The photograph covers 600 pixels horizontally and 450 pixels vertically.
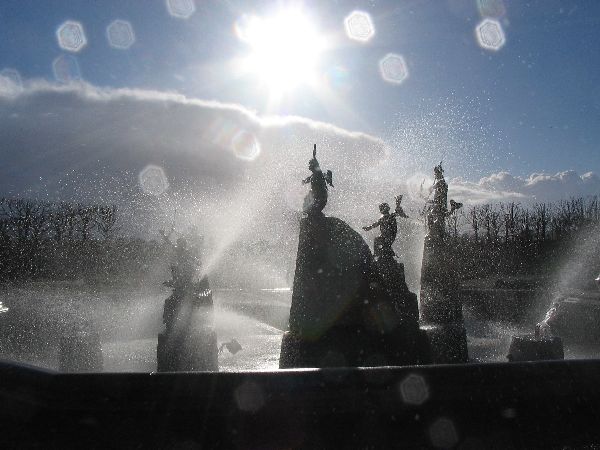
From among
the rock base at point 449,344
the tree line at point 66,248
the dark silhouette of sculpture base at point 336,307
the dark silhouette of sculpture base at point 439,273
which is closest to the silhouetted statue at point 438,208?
the dark silhouette of sculpture base at point 439,273

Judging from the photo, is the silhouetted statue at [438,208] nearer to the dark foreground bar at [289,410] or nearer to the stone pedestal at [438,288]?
the stone pedestal at [438,288]

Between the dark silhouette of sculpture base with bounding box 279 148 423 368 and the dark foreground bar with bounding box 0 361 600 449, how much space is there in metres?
3.68

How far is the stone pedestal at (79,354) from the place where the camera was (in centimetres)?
1038

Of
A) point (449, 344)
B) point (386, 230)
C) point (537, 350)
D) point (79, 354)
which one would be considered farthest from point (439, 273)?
point (79, 354)

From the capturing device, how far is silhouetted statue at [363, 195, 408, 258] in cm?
1001

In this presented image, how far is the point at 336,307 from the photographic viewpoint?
22.3 feet

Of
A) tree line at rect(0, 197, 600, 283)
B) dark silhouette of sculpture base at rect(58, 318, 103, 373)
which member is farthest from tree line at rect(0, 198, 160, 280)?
dark silhouette of sculpture base at rect(58, 318, 103, 373)

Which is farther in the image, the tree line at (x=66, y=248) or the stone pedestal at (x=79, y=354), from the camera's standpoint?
the tree line at (x=66, y=248)

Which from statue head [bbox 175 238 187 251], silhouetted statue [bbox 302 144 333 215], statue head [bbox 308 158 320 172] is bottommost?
statue head [bbox 175 238 187 251]

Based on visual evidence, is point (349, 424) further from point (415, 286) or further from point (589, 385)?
point (415, 286)

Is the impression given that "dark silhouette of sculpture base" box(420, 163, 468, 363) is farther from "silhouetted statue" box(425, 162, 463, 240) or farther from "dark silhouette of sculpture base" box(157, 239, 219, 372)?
"dark silhouette of sculpture base" box(157, 239, 219, 372)

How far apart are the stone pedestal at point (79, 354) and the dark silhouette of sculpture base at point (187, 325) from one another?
2.01 meters

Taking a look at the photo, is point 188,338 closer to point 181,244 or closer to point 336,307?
point 181,244

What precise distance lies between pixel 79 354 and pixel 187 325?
2699 mm
